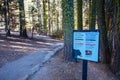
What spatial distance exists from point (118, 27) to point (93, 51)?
522 centimetres

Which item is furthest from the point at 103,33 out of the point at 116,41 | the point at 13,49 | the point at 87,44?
the point at 13,49

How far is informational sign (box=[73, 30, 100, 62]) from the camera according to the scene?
5.69 m

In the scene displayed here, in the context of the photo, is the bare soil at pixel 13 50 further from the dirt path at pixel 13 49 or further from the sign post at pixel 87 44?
the sign post at pixel 87 44

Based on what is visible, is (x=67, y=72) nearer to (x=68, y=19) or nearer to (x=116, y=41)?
(x=68, y=19)

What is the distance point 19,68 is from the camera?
34.3 feet

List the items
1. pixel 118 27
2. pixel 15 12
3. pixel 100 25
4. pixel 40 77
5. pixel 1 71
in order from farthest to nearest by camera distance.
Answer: pixel 15 12 < pixel 100 25 < pixel 118 27 < pixel 1 71 < pixel 40 77

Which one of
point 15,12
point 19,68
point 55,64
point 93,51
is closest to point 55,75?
point 55,64

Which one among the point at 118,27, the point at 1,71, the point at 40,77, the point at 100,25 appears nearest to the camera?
the point at 40,77

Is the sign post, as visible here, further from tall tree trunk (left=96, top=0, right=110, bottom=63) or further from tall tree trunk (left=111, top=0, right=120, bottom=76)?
tall tree trunk (left=96, top=0, right=110, bottom=63)

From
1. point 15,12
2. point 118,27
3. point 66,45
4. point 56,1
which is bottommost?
point 66,45

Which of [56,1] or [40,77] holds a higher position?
[56,1]

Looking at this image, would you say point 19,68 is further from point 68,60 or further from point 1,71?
point 68,60

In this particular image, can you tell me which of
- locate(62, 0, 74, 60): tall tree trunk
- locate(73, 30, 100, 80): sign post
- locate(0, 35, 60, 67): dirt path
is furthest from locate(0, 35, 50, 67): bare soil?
locate(73, 30, 100, 80): sign post

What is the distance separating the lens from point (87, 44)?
5.81 meters
